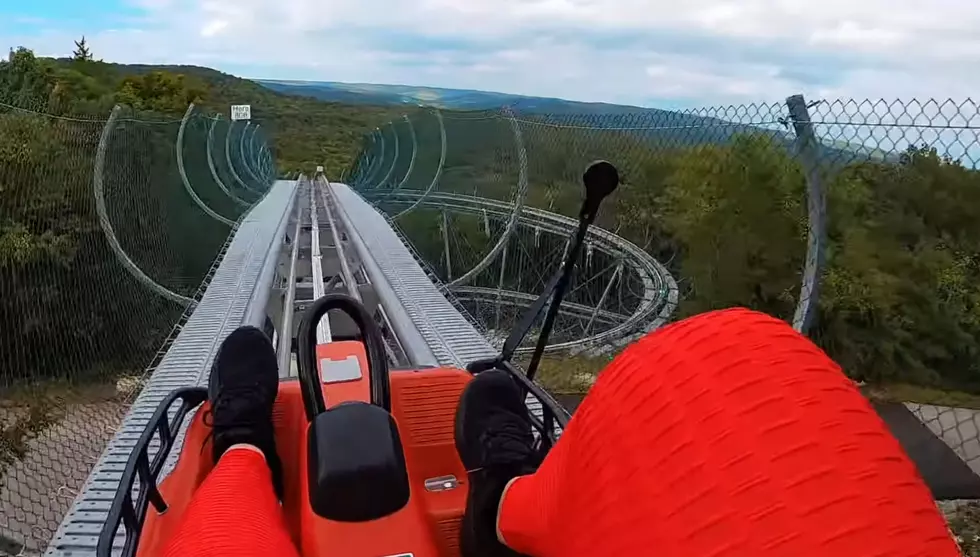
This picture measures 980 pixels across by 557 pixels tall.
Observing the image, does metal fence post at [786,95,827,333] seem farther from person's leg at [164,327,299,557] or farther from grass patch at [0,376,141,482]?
grass patch at [0,376,141,482]

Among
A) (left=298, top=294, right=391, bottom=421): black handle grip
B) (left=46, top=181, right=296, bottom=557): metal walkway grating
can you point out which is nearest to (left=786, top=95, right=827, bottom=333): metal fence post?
(left=298, top=294, right=391, bottom=421): black handle grip

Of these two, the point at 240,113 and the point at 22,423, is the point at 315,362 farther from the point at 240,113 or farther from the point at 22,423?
the point at 240,113

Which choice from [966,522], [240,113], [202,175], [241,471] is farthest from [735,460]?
[240,113]

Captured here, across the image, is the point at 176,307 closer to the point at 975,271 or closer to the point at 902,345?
the point at 902,345

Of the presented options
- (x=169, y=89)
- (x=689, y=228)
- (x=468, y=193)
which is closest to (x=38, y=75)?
(x=169, y=89)

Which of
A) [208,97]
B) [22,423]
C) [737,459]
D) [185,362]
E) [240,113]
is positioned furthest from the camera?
[208,97]
